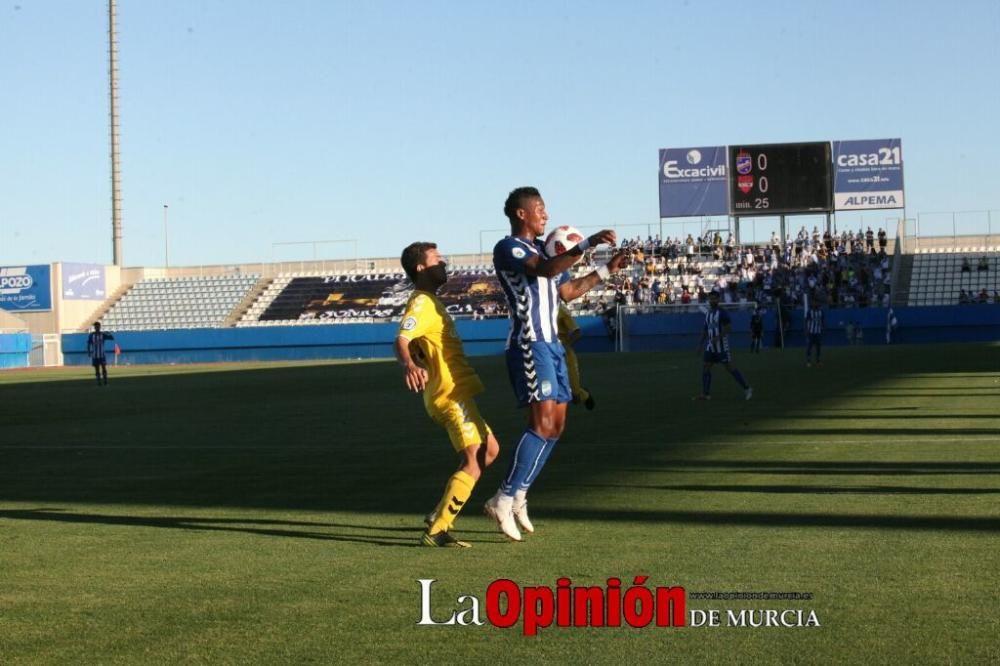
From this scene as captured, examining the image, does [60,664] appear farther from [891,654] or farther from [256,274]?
[256,274]

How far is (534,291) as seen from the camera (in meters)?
8.62

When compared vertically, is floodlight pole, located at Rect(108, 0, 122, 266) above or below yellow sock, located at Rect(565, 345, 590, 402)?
above

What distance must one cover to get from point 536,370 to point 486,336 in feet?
204

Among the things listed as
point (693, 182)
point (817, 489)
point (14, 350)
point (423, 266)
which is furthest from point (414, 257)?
point (14, 350)

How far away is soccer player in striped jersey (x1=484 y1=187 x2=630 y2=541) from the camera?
8.54 meters

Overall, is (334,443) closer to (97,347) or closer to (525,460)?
(525,460)

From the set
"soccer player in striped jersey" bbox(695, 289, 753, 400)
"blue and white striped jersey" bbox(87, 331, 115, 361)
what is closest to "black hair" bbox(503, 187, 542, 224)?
"soccer player in striped jersey" bbox(695, 289, 753, 400)

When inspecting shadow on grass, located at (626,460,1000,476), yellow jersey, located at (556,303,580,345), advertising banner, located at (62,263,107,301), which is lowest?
shadow on grass, located at (626,460,1000,476)

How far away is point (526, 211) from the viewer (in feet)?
28.8

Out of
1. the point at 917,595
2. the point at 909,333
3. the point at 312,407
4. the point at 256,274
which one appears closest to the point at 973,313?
the point at 909,333

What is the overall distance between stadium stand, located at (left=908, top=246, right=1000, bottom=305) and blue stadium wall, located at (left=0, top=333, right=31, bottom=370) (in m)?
43.1

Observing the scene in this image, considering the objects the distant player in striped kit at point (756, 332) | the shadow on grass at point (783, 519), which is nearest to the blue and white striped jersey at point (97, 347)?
the distant player in striped kit at point (756, 332)

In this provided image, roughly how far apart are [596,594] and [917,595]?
1429 mm

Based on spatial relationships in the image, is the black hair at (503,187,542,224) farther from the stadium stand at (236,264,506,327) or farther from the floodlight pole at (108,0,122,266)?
the floodlight pole at (108,0,122,266)
